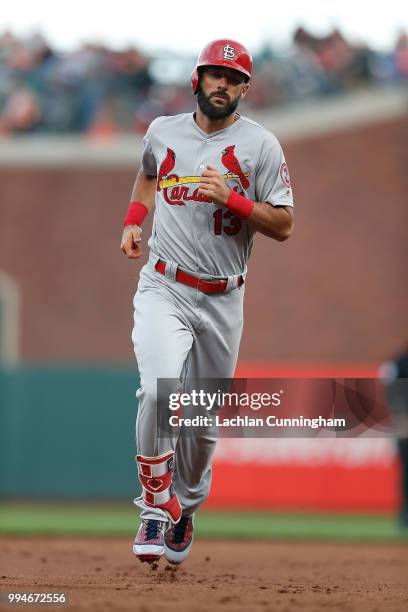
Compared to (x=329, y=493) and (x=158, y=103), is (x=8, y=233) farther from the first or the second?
(x=329, y=493)

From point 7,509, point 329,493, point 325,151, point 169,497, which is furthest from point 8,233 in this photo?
point 169,497

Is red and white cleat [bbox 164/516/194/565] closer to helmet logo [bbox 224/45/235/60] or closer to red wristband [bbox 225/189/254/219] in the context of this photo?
red wristband [bbox 225/189/254/219]

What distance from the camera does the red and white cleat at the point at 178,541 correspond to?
19.8ft

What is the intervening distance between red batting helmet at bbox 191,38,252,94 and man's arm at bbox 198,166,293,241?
1.65 feet

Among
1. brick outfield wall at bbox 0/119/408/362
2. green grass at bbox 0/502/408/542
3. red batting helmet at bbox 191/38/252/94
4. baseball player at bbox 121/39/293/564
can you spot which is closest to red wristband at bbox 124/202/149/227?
baseball player at bbox 121/39/293/564

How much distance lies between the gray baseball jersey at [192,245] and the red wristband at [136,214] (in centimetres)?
14

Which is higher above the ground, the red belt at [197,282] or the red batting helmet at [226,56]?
the red batting helmet at [226,56]

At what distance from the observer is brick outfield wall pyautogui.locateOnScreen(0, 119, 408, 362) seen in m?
19.1

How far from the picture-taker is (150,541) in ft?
17.5

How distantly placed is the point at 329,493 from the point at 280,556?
4907 millimetres

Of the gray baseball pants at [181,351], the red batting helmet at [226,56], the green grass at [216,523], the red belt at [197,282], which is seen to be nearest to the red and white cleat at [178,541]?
the gray baseball pants at [181,351]

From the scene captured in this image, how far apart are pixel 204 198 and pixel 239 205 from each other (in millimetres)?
257

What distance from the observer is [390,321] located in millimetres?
19125

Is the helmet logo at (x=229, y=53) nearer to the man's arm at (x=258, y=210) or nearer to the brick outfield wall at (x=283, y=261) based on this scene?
the man's arm at (x=258, y=210)
